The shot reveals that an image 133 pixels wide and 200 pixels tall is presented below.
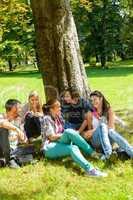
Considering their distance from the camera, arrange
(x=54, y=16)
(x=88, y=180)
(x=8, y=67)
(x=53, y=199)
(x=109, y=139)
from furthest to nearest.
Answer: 1. (x=8, y=67)
2. (x=54, y=16)
3. (x=109, y=139)
4. (x=88, y=180)
5. (x=53, y=199)

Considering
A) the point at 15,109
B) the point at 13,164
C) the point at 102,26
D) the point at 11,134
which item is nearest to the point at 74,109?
the point at 11,134

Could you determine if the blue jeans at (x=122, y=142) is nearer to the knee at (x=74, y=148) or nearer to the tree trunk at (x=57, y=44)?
the knee at (x=74, y=148)

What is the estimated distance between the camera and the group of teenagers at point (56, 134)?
7430 mm

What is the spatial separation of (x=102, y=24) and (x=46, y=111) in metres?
47.0

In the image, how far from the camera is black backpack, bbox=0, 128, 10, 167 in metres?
7.39

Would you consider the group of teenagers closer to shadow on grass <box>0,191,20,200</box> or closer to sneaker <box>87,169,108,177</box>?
sneaker <box>87,169,108,177</box>

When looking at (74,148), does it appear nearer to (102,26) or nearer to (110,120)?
(110,120)

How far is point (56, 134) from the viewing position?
26.3 ft

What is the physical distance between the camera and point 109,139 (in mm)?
7777

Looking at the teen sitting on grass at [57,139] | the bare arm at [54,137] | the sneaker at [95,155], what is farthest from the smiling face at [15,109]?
the sneaker at [95,155]

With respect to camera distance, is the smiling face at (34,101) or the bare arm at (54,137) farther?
the smiling face at (34,101)

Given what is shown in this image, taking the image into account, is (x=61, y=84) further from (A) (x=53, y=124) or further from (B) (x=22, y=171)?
(B) (x=22, y=171)

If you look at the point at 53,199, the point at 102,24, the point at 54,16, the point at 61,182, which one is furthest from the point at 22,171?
the point at 102,24

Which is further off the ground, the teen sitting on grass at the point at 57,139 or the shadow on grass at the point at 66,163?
the teen sitting on grass at the point at 57,139
